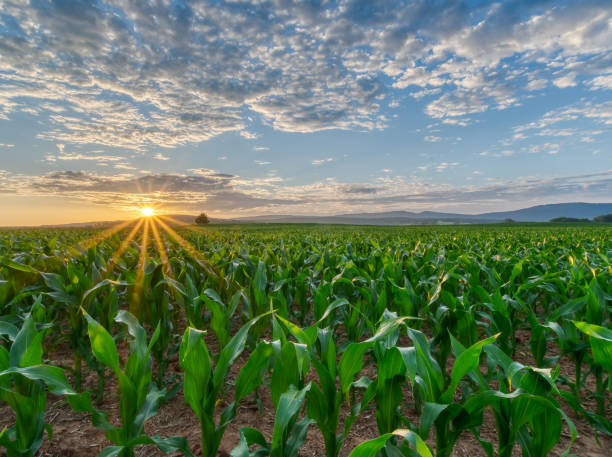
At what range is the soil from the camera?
7.23ft

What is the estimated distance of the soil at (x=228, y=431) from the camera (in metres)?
2.21

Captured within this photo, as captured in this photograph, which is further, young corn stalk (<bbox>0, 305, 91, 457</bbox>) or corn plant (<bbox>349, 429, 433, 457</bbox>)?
young corn stalk (<bbox>0, 305, 91, 457</bbox>)

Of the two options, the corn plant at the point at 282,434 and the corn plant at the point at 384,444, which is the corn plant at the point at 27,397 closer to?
the corn plant at the point at 282,434

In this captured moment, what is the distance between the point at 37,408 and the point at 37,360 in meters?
0.33

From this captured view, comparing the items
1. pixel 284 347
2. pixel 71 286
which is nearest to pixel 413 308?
pixel 284 347

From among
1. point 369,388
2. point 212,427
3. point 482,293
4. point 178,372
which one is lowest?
point 178,372

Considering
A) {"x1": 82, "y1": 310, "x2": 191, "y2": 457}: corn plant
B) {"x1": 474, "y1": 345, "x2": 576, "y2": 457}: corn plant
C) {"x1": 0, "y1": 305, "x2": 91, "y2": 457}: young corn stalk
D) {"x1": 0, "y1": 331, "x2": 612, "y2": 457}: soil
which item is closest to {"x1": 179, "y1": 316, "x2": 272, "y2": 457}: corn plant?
{"x1": 82, "y1": 310, "x2": 191, "y2": 457}: corn plant

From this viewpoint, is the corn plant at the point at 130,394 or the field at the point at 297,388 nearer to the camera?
the field at the point at 297,388

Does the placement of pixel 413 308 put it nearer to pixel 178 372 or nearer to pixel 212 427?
pixel 212 427

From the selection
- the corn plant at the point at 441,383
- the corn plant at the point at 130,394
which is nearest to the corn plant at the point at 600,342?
the corn plant at the point at 441,383

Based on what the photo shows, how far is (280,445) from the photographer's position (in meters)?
1.53

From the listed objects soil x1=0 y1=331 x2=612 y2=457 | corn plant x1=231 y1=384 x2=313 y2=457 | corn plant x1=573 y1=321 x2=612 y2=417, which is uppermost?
corn plant x1=573 y1=321 x2=612 y2=417

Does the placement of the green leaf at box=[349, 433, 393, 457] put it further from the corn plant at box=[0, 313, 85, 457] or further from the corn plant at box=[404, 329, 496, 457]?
the corn plant at box=[0, 313, 85, 457]

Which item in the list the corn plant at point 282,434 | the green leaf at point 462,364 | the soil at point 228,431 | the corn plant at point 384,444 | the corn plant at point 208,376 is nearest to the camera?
the corn plant at point 384,444
